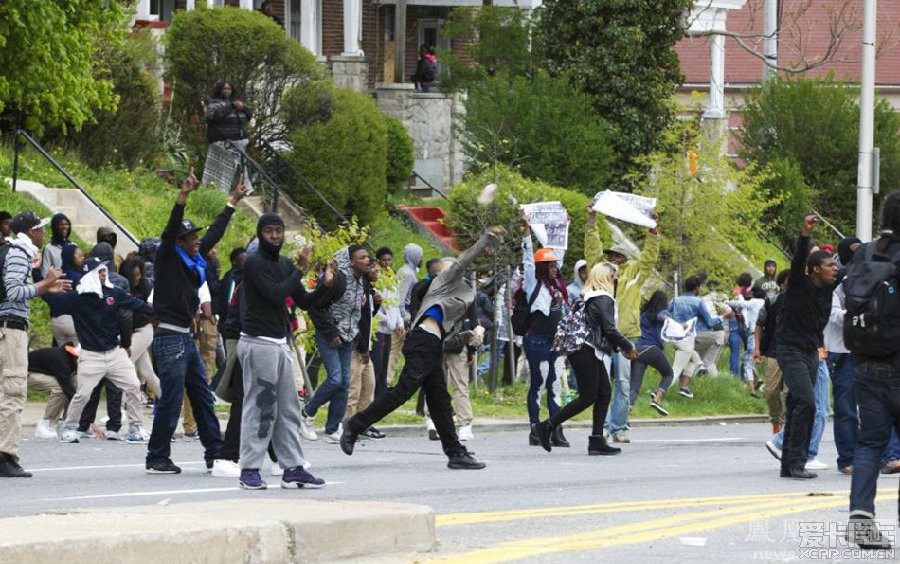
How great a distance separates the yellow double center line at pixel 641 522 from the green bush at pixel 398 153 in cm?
1955

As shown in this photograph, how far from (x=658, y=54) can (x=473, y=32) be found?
4639mm

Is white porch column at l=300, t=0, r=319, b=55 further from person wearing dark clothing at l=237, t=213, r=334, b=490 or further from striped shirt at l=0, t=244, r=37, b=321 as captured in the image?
person wearing dark clothing at l=237, t=213, r=334, b=490

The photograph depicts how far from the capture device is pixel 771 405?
617 inches

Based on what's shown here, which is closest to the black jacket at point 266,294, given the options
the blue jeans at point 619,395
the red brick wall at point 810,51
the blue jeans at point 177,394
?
the blue jeans at point 177,394

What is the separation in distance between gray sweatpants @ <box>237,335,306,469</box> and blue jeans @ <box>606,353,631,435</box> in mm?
5711

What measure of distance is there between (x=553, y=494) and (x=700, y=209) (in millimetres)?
16922

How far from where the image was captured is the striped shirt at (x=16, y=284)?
1250cm

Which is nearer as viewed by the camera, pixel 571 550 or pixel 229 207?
pixel 571 550

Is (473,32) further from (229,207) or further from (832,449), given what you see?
(229,207)

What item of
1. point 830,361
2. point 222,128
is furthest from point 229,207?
point 222,128

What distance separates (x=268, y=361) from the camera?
1134cm

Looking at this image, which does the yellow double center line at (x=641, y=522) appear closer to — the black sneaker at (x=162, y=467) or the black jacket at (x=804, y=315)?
the black jacket at (x=804, y=315)

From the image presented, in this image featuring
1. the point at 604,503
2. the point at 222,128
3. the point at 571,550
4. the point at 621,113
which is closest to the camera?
the point at 571,550

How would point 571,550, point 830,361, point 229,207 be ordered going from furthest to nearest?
point 830,361, point 229,207, point 571,550
